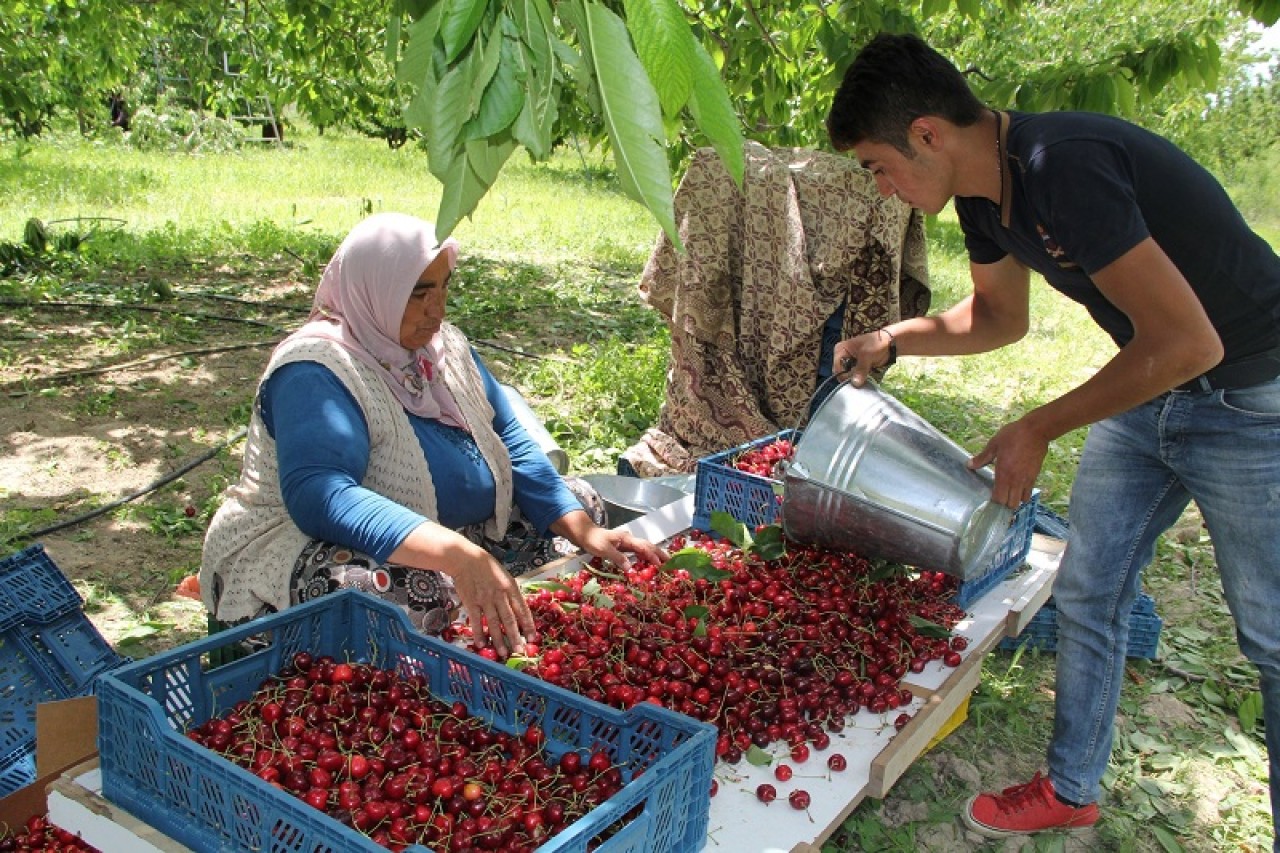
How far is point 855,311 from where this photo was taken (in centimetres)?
402

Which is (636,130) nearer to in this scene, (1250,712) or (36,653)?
(36,653)

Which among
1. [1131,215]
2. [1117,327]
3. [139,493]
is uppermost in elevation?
[1131,215]

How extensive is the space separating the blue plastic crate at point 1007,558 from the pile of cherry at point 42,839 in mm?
1944

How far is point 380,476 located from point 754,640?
1005 millimetres

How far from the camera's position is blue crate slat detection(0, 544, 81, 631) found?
223cm

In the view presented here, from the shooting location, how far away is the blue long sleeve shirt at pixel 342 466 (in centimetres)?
225

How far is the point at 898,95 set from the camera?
2.01m

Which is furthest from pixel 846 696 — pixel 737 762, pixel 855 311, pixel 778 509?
pixel 855 311

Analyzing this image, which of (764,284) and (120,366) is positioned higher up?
(764,284)

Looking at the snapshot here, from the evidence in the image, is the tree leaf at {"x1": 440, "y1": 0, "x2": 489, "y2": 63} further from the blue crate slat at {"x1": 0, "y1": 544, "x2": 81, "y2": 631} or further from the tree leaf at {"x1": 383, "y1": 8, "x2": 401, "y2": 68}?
the blue crate slat at {"x1": 0, "y1": 544, "x2": 81, "y2": 631}

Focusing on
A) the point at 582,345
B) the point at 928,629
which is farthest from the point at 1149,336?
the point at 582,345

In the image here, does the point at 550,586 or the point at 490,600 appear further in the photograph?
the point at 550,586

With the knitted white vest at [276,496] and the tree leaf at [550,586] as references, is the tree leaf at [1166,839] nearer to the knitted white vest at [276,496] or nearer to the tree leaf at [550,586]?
the tree leaf at [550,586]

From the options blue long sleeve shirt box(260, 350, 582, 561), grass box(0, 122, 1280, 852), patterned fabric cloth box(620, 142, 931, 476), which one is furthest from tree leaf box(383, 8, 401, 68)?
patterned fabric cloth box(620, 142, 931, 476)
